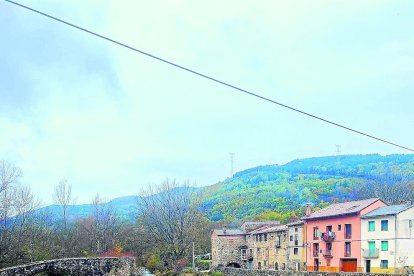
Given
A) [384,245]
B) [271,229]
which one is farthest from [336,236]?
[271,229]

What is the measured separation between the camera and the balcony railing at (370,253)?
3033 centimetres

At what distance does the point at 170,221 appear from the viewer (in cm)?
4359

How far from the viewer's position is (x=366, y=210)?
3244 centimetres

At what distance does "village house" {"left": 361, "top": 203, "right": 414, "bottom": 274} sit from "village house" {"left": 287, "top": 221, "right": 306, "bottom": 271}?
23.2 feet

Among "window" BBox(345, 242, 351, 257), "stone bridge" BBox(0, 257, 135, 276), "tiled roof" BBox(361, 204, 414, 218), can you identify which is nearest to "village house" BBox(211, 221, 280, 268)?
"window" BBox(345, 242, 351, 257)

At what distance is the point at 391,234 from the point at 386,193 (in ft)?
101

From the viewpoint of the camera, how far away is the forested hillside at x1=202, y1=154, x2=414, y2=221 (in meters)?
74.8

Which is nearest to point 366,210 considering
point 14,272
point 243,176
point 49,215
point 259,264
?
point 259,264

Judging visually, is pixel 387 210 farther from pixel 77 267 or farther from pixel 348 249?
pixel 77 267

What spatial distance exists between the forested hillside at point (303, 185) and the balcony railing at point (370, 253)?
94.9 feet

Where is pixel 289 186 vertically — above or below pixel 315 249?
above

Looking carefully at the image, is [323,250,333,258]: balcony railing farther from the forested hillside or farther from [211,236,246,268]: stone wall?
the forested hillside

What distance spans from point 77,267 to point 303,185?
92.2 metres

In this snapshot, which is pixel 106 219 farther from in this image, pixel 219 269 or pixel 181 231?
pixel 219 269
